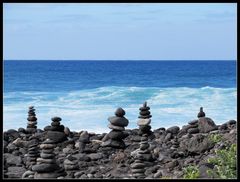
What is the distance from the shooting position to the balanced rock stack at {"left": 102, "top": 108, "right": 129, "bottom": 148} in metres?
19.6

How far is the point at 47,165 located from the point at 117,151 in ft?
13.3

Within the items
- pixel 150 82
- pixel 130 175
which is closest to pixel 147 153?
pixel 130 175

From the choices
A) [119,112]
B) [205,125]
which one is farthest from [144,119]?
[205,125]

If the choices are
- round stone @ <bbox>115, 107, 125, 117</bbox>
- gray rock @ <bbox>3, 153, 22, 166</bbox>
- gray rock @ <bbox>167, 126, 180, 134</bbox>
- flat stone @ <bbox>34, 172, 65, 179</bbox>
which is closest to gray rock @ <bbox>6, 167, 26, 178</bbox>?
gray rock @ <bbox>3, 153, 22, 166</bbox>

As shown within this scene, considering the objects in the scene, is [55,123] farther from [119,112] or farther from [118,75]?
[118,75]

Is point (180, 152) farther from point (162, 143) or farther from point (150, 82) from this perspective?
point (150, 82)

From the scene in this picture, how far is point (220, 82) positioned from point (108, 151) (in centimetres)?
4031

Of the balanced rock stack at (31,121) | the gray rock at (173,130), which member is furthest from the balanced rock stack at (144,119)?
the balanced rock stack at (31,121)

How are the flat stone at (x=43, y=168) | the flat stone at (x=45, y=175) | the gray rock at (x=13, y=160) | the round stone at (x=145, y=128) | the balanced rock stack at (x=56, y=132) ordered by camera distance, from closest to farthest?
1. the flat stone at (x=43, y=168)
2. the flat stone at (x=45, y=175)
3. the gray rock at (x=13, y=160)
4. the balanced rock stack at (x=56, y=132)
5. the round stone at (x=145, y=128)

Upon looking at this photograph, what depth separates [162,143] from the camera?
798 inches

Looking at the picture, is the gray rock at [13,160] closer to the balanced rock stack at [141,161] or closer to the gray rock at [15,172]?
the gray rock at [15,172]

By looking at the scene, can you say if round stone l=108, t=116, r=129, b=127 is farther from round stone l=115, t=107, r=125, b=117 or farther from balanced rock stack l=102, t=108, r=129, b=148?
round stone l=115, t=107, r=125, b=117

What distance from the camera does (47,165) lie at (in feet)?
50.5

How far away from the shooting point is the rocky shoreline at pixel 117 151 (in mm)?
15898
